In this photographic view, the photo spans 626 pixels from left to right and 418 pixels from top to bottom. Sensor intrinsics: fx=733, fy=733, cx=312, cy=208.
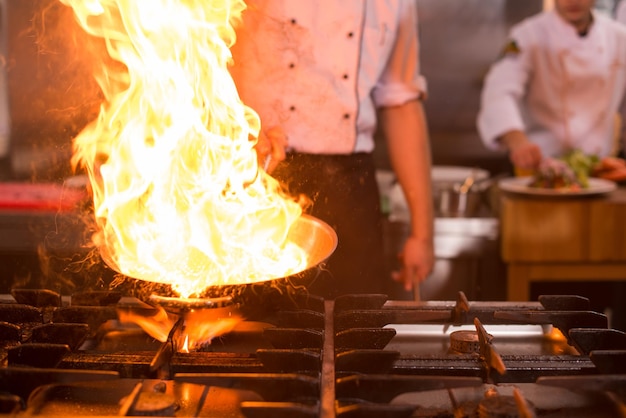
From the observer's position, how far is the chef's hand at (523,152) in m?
3.37

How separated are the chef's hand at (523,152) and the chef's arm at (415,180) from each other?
1.28m

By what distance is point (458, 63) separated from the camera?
12.6ft

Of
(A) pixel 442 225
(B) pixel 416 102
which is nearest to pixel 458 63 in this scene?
(A) pixel 442 225

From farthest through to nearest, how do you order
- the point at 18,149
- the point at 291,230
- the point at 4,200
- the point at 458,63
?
1. the point at 458,63
2. the point at 18,149
3. the point at 4,200
4. the point at 291,230

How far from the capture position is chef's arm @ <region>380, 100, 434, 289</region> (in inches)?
87.9

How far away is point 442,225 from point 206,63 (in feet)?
5.12

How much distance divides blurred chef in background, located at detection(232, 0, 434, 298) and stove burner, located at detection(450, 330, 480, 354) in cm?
70

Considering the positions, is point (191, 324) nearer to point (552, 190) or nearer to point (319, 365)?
point (319, 365)

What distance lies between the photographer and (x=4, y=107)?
368 cm

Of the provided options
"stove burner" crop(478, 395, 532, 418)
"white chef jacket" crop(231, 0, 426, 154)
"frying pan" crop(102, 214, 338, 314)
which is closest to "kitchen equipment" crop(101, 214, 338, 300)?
"frying pan" crop(102, 214, 338, 314)

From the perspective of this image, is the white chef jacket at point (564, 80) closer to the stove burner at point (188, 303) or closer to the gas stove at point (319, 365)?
the gas stove at point (319, 365)

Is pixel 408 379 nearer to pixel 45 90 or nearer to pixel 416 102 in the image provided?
pixel 416 102

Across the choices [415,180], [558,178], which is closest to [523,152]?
A: [558,178]

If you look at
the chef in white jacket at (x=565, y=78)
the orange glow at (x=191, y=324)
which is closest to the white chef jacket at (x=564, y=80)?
the chef in white jacket at (x=565, y=78)
